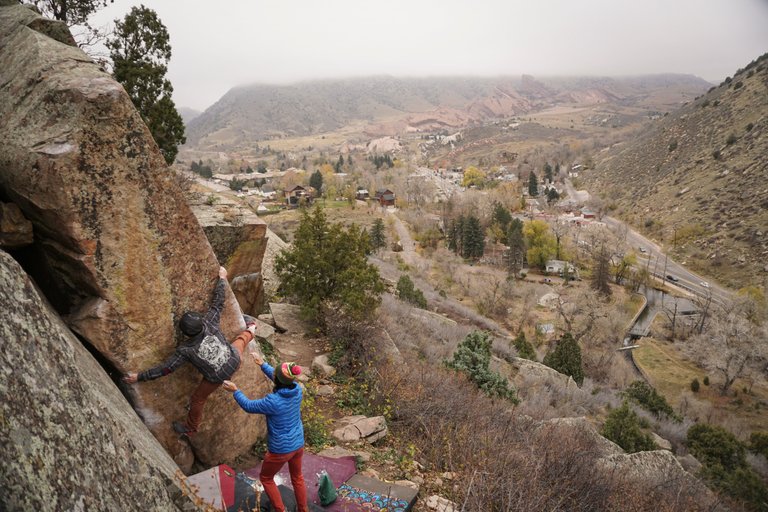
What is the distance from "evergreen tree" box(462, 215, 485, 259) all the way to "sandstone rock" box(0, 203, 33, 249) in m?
61.1

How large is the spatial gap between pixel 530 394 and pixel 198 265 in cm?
1621

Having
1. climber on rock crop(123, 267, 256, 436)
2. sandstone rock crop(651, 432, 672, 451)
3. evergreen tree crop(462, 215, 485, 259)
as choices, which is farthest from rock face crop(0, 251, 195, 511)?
evergreen tree crop(462, 215, 485, 259)

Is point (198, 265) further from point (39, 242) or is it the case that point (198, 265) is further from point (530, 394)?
point (530, 394)

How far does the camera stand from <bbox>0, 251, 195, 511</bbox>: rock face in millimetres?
2492

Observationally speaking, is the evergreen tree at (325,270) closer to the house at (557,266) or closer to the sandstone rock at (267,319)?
Result: the sandstone rock at (267,319)

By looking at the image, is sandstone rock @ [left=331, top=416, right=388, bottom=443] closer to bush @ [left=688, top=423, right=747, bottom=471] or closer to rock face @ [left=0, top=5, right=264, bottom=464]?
rock face @ [left=0, top=5, right=264, bottom=464]

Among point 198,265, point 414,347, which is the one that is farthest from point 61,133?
point 414,347

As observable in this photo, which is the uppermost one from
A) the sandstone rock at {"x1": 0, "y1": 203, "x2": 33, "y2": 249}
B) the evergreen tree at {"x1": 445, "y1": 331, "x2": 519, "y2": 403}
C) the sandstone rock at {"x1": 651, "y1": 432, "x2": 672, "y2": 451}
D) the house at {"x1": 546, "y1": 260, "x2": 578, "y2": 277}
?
the sandstone rock at {"x1": 0, "y1": 203, "x2": 33, "y2": 249}

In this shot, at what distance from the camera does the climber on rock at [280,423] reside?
4.88m

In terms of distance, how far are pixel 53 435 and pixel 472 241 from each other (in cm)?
6296

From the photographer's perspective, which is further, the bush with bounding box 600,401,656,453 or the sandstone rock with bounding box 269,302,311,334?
the bush with bounding box 600,401,656,453

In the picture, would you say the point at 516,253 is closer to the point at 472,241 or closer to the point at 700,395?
the point at 472,241

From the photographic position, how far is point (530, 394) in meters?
18.1

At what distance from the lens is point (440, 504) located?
19.9 ft
